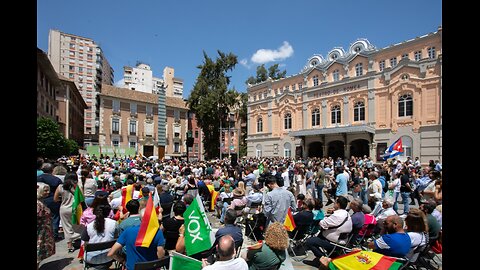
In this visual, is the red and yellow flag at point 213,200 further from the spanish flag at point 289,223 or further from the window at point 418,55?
the window at point 418,55

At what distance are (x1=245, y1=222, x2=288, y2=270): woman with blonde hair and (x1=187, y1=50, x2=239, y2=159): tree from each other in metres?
37.2

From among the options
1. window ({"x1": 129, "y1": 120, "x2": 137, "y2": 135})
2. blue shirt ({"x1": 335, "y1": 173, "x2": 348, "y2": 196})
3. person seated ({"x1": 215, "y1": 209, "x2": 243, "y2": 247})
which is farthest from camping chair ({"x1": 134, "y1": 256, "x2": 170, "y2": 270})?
window ({"x1": 129, "y1": 120, "x2": 137, "y2": 135})

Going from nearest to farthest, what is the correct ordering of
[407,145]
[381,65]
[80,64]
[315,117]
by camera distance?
[407,145] < [381,65] < [315,117] < [80,64]

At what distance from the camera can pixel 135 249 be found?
394 centimetres

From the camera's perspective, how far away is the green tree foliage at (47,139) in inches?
1011

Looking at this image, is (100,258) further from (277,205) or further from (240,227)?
(277,205)

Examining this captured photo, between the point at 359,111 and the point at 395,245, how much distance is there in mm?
26607

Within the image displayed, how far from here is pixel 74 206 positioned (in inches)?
238

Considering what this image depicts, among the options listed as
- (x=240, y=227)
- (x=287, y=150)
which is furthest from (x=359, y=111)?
(x=240, y=227)

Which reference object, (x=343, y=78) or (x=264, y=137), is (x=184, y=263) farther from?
(x=264, y=137)

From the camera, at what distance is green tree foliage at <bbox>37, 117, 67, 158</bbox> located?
2569 centimetres

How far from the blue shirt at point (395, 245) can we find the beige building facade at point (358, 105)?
2093 centimetres

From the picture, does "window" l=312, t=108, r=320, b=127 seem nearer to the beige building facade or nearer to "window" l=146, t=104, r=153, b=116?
the beige building facade
